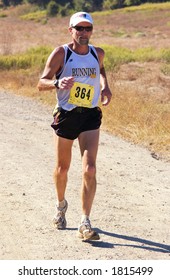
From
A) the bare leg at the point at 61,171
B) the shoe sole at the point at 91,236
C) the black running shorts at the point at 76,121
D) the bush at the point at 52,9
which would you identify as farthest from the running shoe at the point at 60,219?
the bush at the point at 52,9

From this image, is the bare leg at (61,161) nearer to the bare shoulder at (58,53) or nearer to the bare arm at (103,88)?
the bare arm at (103,88)

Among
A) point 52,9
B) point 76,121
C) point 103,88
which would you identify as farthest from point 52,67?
point 52,9

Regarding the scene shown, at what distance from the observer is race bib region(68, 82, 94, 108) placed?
6406 mm

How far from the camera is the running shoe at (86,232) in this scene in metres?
6.35

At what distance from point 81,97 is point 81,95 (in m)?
0.02

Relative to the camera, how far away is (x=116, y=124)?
13.6 m

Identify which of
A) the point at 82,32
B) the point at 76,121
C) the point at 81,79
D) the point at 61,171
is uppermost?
the point at 82,32

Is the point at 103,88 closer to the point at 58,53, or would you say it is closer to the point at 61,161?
the point at 58,53

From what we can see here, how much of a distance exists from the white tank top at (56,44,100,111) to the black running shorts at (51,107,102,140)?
1.8 inches

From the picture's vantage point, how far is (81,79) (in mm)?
6469

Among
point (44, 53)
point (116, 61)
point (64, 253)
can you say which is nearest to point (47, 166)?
point (64, 253)

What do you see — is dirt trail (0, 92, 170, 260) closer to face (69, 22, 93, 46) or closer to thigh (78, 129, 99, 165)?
thigh (78, 129, 99, 165)

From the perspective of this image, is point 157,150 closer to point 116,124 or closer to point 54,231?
point 116,124

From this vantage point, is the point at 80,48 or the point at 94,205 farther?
the point at 94,205
